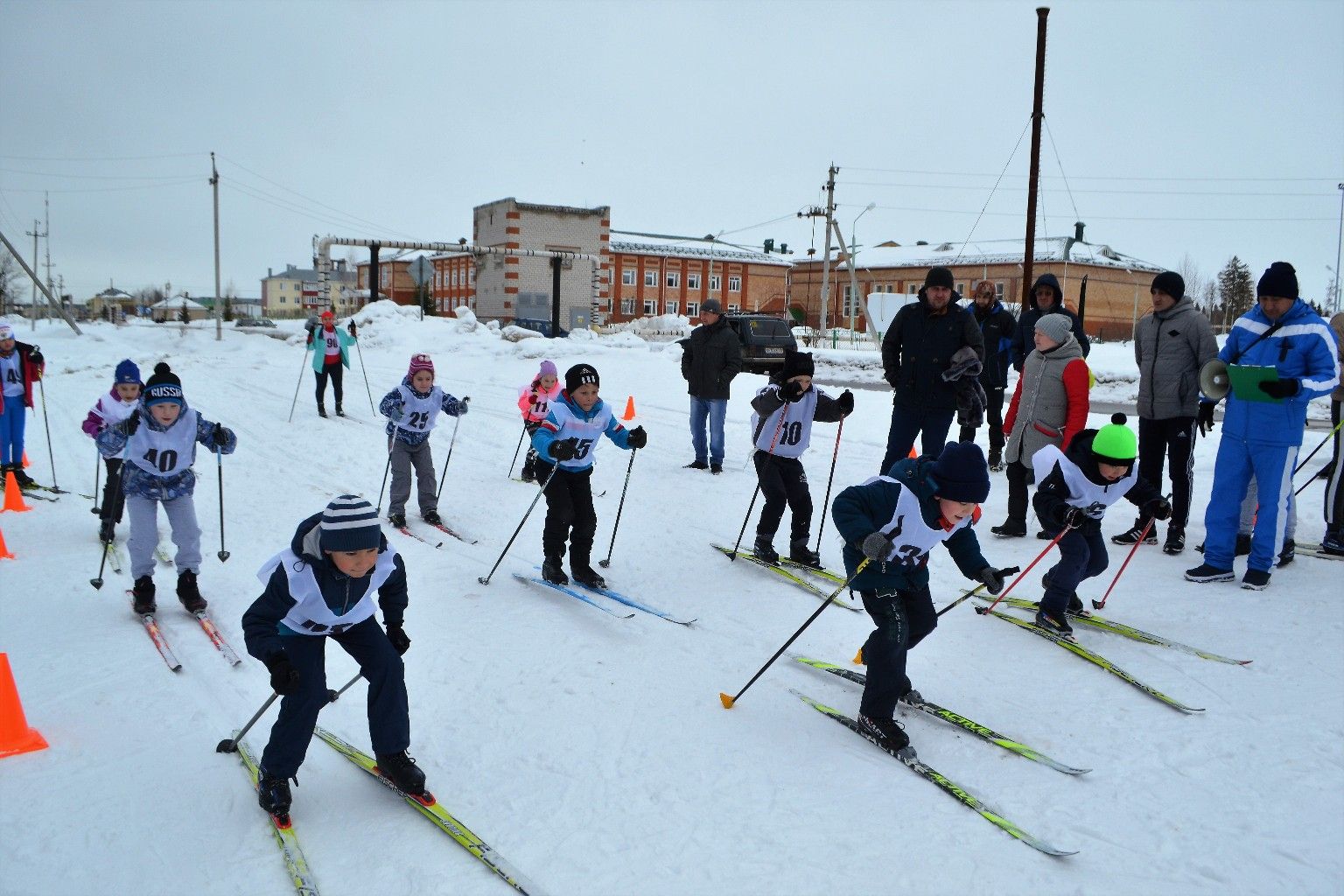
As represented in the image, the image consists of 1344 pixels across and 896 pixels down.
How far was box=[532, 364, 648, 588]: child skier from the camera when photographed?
5797mm

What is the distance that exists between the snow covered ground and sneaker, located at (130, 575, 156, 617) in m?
0.11

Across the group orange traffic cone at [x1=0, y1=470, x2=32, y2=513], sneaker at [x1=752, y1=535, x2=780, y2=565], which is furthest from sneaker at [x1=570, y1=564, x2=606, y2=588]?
orange traffic cone at [x1=0, y1=470, x2=32, y2=513]

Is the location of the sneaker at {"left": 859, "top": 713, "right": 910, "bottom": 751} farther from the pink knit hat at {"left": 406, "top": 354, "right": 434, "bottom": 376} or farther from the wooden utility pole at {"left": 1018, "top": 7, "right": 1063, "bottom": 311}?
the wooden utility pole at {"left": 1018, "top": 7, "right": 1063, "bottom": 311}

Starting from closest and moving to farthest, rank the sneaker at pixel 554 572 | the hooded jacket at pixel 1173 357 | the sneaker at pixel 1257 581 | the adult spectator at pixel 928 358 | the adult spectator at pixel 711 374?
the sneaker at pixel 1257 581 < the sneaker at pixel 554 572 < the hooded jacket at pixel 1173 357 < the adult spectator at pixel 928 358 < the adult spectator at pixel 711 374

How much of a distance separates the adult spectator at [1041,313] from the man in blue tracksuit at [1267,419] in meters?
1.57

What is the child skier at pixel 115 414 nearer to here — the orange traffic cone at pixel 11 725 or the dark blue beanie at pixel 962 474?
the orange traffic cone at pixel 11 725

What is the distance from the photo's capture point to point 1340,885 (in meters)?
2.90

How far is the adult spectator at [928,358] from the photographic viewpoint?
6.92 m

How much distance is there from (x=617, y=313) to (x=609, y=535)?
52.6 meters

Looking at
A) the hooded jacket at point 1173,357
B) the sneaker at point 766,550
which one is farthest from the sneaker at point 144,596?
the hooded jacket at point 1173,357

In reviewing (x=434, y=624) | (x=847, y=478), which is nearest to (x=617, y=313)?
(x=847, y=478)

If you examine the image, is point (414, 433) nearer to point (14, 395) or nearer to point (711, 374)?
point (711, 374)

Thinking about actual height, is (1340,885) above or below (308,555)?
below

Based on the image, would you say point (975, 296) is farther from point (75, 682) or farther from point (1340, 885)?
point (75, 682)
